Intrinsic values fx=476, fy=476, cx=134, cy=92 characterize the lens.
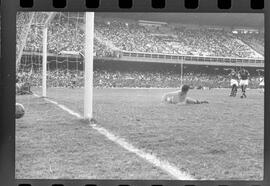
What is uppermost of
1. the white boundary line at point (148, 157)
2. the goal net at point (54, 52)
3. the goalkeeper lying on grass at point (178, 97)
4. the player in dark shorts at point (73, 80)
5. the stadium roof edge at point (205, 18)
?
the stadium roof edge at point (205, 18)

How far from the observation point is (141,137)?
520 cm

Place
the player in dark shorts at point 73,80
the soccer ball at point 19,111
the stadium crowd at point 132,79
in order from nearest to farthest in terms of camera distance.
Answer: the soccer ball at point 19,111 → the stadium crowd at point 132,79 → the player in dark shorts at point 73,80

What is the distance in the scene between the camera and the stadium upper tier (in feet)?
16.6

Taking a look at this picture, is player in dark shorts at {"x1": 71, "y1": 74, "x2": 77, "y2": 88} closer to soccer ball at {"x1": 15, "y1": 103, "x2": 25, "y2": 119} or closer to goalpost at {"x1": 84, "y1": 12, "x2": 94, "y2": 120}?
goalpost at {"x1": 84, "y1": 12, "x2": 94, "y2": 120}

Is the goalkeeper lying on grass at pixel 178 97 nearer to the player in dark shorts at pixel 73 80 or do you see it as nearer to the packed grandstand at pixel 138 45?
the packed grandstand at pixel 138 45

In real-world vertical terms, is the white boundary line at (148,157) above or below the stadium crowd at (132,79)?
below

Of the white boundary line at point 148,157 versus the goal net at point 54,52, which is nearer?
the white boundary line at point 148,157

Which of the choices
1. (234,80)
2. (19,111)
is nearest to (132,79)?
(234,80)

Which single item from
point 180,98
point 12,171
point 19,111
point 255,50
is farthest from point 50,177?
point 255,50

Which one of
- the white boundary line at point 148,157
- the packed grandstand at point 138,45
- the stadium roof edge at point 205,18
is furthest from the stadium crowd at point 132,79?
the stadium roof edge at point 205,18

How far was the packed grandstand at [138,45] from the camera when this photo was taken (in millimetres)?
5078

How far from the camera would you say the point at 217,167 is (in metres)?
4.60

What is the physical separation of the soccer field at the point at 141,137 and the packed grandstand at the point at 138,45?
0.60 feet

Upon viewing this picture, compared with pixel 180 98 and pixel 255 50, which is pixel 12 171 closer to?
pixel 180 98
